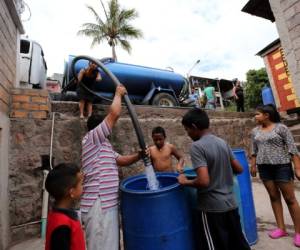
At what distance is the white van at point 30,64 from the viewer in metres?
5.64

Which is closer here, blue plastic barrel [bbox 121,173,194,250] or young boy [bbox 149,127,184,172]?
blue plastic barrel [bbox 121,173,194,250]

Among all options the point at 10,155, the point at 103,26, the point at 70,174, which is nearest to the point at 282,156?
the point at 70,174

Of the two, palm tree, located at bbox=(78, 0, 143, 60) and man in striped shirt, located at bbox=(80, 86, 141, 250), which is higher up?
palm tree, located at bbox=(78, 0, 143, 60)

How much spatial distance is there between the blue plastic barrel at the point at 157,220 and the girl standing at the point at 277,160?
4.55 feet

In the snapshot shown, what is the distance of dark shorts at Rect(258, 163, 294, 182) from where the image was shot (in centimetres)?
239

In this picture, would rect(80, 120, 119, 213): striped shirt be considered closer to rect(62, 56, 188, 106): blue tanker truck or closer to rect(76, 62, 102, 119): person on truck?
rect(76, 62, 102, 119): person on truck

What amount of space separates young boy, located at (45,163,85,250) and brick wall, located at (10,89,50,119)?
78.6 inches

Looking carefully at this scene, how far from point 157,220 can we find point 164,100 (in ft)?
15.7

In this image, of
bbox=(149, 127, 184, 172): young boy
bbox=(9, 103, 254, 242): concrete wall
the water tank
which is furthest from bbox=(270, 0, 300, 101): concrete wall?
the water tank

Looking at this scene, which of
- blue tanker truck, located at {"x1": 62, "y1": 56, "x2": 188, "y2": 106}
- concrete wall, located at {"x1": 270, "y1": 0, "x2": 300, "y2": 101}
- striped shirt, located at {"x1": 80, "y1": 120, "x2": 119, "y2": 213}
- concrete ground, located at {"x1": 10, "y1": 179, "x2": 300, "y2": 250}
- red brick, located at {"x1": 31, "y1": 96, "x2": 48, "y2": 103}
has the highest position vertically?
blue tanker truck, located at {"x1": 62, "y1": 56, "x2": 188, "y2": 106}

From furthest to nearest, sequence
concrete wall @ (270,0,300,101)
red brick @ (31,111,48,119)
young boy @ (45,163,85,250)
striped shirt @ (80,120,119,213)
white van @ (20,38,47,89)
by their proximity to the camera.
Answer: white van @ (20,38,47,89), red brick @ (31,111,48,119), concrete wall @ (270,0,300,101), striped shirt @ (80,120,119,213), young boy @ (45,163,85,250)

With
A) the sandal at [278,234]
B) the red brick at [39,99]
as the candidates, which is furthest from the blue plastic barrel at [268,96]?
the red brick at [39,99]

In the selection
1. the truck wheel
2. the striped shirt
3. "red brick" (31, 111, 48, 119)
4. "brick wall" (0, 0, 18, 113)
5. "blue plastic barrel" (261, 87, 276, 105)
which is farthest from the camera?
"blue plastic barrel" (261, 87, 276, 105)

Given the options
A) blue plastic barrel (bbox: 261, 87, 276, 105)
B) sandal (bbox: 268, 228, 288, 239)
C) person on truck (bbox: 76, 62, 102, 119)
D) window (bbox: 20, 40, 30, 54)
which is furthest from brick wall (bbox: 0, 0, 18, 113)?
blue plastic barrel (bbox: 261, 87, 276, 105)
